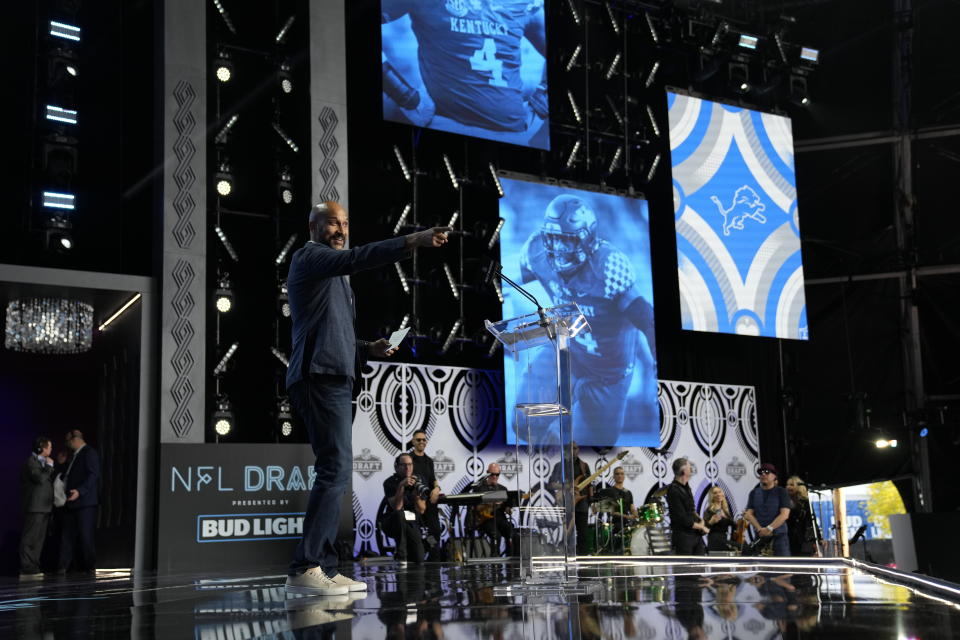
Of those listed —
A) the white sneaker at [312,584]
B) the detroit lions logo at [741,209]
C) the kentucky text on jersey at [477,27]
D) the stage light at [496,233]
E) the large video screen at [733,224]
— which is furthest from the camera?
the detroit lions logo at [741,209]

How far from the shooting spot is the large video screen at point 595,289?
31.6ft

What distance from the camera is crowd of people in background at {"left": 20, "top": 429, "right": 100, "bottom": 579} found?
25.1ft

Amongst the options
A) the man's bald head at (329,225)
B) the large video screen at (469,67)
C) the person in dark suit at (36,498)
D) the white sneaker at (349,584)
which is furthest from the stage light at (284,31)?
the white sneaker at (349,584)

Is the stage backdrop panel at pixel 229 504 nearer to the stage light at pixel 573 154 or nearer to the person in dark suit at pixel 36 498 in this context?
the person in dark suit at pixel 36 498

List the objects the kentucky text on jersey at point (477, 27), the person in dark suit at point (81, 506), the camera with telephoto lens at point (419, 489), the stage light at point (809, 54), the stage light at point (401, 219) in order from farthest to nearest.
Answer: the stage light at point (809, 54) < the kentucky text on jersey at point (477, 27) < the stage light at point (401, 219) < the camera with telephoto lens at point (419, 489) < the person in dark suit at point (81, 506)

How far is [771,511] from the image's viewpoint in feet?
27.8

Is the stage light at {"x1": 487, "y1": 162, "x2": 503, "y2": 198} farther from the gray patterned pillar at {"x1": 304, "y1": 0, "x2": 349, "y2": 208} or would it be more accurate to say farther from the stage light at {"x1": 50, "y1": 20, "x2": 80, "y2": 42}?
the stage light at {"x1": 50, "y1": 20, "x2": 80, "y2": 42}

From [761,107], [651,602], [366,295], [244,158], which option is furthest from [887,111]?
[651,602]

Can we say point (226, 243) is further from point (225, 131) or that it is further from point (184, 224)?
point (225, 131)

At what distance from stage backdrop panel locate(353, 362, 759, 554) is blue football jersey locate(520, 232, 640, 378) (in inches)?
37.6

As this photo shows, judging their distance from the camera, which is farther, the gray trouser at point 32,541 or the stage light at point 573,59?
the stage light at point 573,59

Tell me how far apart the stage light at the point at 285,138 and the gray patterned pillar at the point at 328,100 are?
0.15m

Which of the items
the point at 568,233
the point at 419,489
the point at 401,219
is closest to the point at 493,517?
the point at 419,489

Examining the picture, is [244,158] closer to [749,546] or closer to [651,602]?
[749,546]
